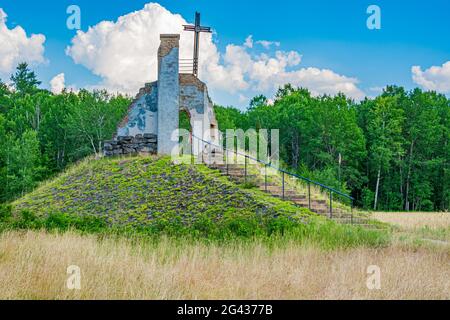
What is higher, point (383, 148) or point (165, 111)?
point (165, 111)

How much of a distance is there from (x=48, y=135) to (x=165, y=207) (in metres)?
39.8

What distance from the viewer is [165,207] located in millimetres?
17359

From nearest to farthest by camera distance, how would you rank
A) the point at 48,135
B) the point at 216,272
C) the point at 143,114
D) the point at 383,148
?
the point at 216,272, the point at 143,114, the point at 383,148, the point at 48,135

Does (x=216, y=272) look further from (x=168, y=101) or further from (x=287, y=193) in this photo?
(x=168, y=101)

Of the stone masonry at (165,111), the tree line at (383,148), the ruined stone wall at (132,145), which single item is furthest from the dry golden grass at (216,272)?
the tree line at (383,148)

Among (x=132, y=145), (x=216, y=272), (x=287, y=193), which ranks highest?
(x=132, y=145)

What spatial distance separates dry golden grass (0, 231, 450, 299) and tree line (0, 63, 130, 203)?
114 ft

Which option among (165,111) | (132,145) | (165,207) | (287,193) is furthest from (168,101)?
(287,193)

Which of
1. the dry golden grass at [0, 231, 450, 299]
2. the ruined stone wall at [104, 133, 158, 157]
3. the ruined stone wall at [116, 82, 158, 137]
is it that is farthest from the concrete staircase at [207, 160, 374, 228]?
the dry golden grass at [0, 231, 450, 299]

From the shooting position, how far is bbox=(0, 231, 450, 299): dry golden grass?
7238mm

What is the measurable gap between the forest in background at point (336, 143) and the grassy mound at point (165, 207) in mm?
24998

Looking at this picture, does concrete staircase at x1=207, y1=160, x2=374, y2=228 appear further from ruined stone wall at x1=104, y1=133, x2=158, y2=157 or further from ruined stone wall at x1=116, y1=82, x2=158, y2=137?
ruined stone wall at x1=116, y1=82, x2=158, y2=137

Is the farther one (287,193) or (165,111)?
(165,111)
